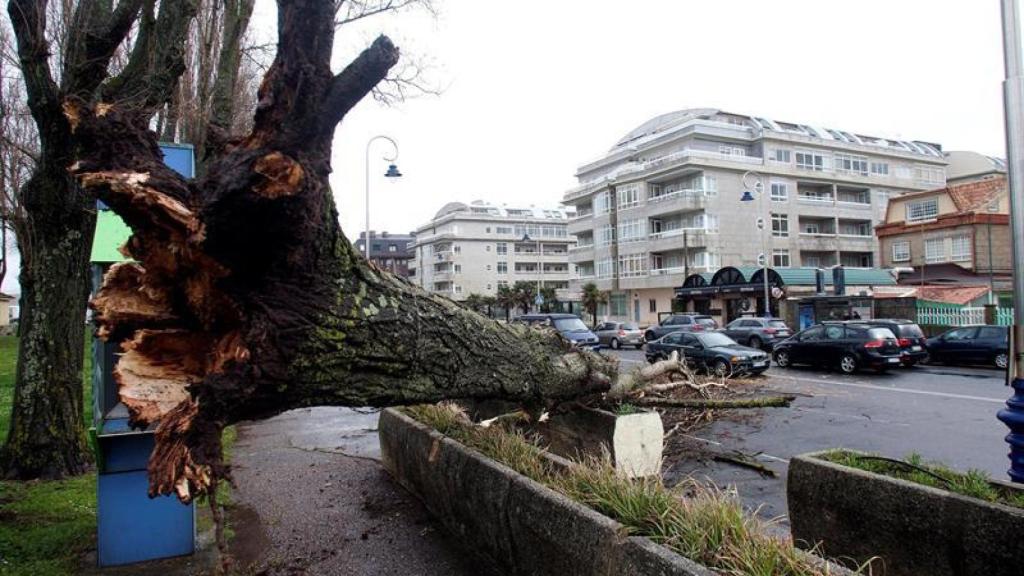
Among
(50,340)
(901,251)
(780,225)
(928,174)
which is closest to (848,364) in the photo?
(50,340)

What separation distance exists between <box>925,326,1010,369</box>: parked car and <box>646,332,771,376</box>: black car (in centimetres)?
695

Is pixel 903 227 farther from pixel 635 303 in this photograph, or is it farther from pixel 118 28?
pixel 118 28

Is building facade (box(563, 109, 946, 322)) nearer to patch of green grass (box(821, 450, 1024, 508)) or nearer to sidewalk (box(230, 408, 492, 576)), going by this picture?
sidewalk (box(230, 408, 492, 576))

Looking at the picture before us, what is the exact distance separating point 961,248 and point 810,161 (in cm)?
1603

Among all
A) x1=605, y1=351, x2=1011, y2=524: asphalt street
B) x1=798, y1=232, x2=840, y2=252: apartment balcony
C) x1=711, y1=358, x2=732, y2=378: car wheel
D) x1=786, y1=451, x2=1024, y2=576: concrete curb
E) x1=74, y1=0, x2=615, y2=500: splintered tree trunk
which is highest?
x1=798, y1=232, x2=840, y2=252: apartment balcony

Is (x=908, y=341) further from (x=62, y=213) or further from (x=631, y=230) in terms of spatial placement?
(x=631, y=230)

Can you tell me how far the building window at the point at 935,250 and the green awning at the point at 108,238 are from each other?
4791cm

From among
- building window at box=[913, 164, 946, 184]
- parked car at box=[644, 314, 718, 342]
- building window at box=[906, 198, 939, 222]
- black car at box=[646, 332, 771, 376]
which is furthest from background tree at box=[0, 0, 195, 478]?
building window at box=[913, 164, 946, 184]

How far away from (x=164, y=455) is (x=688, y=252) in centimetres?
4905

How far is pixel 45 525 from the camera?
5645mm

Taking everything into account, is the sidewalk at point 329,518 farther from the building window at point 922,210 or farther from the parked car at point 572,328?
the building window at point 922,210

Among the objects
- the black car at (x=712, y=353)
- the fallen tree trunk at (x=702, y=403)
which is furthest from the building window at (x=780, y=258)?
the fallen tree trunk at (x=702, y=403)

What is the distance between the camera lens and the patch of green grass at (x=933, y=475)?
397 cm

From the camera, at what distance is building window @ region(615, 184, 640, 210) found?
176 feet
